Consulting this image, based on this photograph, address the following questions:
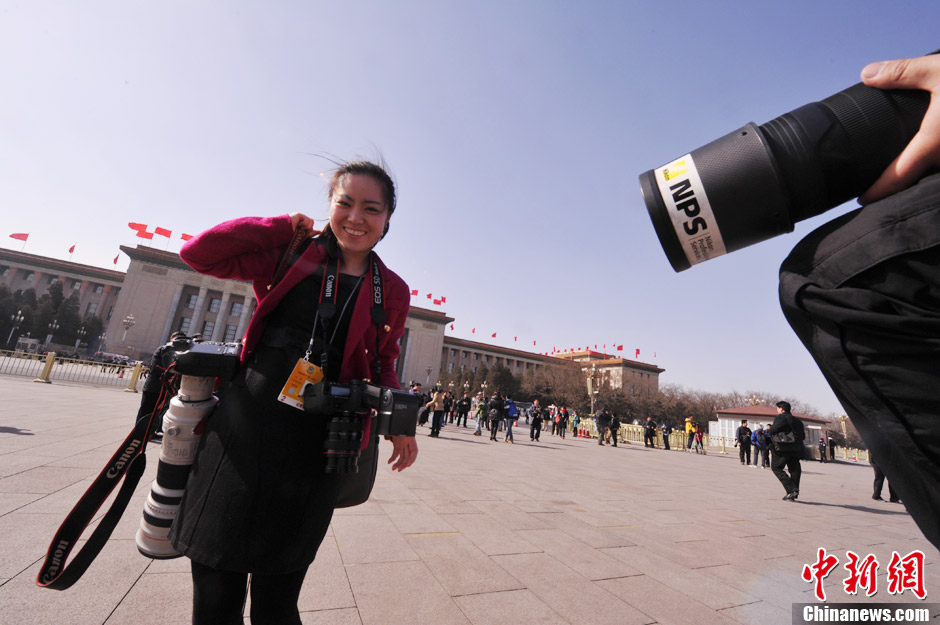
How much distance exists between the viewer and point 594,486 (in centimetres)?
642

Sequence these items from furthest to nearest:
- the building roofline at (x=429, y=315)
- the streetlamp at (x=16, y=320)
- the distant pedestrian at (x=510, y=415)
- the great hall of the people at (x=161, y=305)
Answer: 1. the building roofline at (x=429, y=315)
2. the great hall of the people at (x=161, y=305)
3. the streetlamp at (x=16, y=320)
4. the distant pedestrian at (x=510, y=415)

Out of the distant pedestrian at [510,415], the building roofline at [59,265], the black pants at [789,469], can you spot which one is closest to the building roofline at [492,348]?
the building roofline at [59,265]

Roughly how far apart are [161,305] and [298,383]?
59306 mm

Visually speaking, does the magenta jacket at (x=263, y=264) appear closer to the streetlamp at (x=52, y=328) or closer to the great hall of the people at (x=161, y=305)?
the great hall of the people at (x=161, y=305)

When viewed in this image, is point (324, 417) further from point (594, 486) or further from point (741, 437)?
point (741, 437)

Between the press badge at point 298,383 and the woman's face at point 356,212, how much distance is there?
1.62 ft

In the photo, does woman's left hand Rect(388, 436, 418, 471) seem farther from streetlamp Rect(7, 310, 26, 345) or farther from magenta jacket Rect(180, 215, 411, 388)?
streetlamp Rect(7, 310, 26, 345)

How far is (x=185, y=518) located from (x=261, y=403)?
356 millimetres

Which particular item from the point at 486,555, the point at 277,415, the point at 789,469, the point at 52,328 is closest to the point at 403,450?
the point at 277,415

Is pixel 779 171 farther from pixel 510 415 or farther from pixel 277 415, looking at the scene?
pixel 510 415

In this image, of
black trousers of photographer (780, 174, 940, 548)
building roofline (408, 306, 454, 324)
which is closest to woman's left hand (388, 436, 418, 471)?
black trousers of photographer (780, 174, 940, 548)

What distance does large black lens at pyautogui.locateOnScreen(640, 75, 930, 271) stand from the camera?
820 mm

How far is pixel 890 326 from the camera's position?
67 cm

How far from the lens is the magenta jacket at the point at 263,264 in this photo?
135cm
